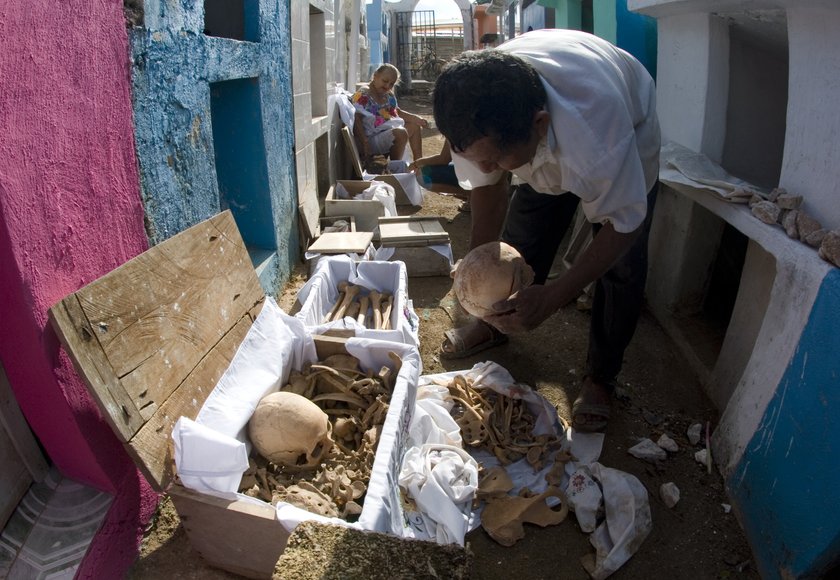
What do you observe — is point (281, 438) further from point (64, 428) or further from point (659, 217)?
point (659, 217)

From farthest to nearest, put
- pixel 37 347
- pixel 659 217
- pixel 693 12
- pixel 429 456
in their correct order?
pixel 659 217
pixel 693 12
pixel 429 456
pixel 37 347

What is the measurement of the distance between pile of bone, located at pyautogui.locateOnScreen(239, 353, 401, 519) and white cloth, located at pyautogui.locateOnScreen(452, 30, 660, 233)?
1.28m

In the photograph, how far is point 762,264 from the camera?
3186 mm

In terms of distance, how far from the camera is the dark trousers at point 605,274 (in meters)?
2.97

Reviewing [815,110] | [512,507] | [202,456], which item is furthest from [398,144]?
[202,456]

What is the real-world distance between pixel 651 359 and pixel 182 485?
9.74ft

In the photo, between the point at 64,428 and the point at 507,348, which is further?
the point at 507,348

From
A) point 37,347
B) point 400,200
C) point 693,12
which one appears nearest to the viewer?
point 37,347

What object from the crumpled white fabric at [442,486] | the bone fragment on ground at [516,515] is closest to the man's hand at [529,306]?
the crumpled white fabric at [442,486]

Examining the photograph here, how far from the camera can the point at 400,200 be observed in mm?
7816

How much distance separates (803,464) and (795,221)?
1.01 meters

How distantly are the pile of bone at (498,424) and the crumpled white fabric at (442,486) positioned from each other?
0.23m

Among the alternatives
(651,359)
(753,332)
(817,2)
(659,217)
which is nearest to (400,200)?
(659,217)

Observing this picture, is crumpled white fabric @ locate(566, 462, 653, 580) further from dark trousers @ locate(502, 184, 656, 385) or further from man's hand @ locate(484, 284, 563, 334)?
man's hand @ locate(484, 284, 563, 334)
